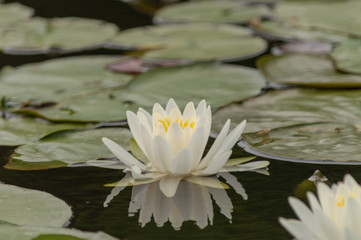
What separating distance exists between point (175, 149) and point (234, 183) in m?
0.20

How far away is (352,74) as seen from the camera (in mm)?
2523

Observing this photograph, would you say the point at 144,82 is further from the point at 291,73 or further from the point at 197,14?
the point at 197,14

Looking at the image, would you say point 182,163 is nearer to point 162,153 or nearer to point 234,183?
point 162,153

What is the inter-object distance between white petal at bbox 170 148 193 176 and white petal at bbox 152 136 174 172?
0.6 inches

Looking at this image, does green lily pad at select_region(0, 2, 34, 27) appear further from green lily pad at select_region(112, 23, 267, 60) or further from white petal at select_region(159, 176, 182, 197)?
white petal at select_region(159, 176, 182, 197)

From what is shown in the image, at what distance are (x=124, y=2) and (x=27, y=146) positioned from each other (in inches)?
99.9

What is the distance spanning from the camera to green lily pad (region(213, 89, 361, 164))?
→ 1.87 metres

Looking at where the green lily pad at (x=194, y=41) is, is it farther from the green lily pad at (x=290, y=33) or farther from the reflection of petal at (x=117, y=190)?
the reflection of petal at (x=117, y=190)

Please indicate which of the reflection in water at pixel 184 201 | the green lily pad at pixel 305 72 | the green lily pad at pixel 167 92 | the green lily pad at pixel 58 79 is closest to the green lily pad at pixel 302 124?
the green lily pad at pixel 305 72

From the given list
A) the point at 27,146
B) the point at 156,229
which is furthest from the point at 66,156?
the point at 156,229

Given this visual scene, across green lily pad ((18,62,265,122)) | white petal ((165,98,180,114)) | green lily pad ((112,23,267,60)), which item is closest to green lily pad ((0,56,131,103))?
green lily pad ((18,62,265,122))

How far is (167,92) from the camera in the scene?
2504 mm

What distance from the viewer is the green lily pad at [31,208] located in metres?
1.51

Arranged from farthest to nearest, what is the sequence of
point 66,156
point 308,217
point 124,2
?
point 124,2
point 66,156
point 308,217
